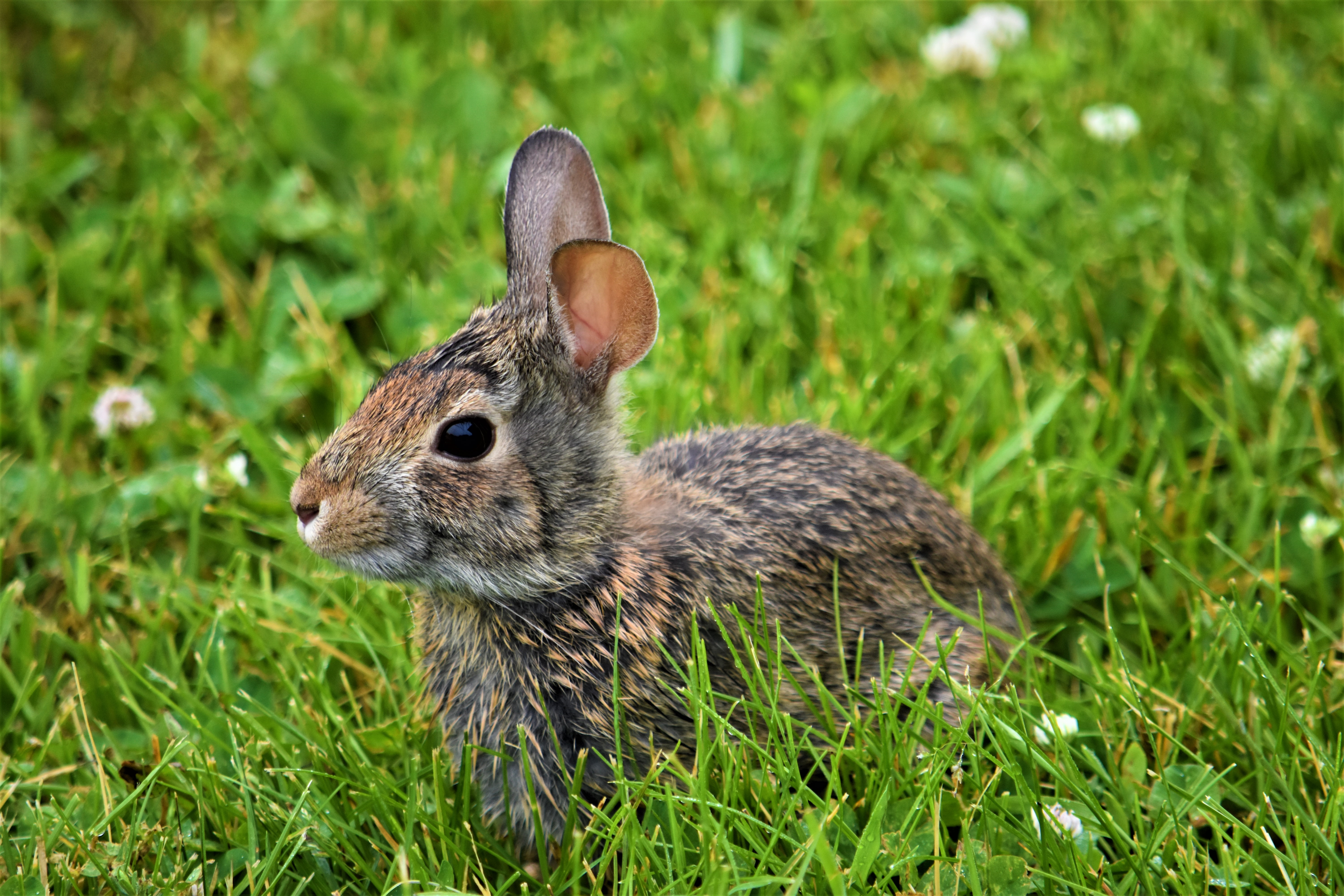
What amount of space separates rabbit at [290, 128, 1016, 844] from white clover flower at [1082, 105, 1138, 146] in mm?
2514

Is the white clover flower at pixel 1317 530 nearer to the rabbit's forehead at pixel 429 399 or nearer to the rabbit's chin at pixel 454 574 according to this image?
the rabbit's chin at pixel 454 574

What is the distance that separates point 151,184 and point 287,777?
3.09 meters

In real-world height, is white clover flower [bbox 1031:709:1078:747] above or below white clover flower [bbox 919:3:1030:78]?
below

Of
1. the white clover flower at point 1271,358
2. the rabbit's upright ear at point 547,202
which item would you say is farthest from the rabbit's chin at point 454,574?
the white clover flower at point 1271,358

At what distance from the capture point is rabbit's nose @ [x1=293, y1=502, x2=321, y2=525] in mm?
3023

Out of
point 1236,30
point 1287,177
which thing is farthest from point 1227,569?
point 1236,30

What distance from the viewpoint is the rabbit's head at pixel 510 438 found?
9.91ft

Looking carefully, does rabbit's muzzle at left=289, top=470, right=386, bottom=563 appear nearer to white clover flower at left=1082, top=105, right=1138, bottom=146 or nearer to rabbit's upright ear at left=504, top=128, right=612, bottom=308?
rabbit's upright ear at left=504, top=128, right=612, bottom=308

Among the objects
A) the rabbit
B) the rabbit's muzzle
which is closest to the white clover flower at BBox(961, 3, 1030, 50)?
the rabbit

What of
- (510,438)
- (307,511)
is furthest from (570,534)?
(307,511)

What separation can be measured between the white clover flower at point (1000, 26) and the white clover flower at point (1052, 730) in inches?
146

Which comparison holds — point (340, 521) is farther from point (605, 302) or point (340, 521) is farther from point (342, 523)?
point (605, 302)

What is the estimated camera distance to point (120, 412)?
4.38m

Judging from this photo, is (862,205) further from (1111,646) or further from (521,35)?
(1111,646)
